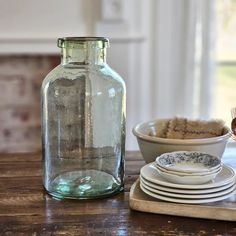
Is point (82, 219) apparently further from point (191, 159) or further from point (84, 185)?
point (191, 159)

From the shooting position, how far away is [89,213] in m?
0.89

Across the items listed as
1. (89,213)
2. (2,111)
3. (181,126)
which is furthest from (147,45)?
(89,213)

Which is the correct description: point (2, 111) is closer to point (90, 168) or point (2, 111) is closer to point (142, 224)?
point (90, 168)

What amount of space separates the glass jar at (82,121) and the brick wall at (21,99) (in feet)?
3.51

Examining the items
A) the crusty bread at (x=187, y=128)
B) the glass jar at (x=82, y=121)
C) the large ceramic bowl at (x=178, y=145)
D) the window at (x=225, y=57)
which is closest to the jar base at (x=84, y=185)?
the glass jar at (x=82, y=121)

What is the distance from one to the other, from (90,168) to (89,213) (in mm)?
188

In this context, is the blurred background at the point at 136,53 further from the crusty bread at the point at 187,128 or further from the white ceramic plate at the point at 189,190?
the white ceramic plate at the point at 189,190

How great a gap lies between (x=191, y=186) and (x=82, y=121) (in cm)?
31

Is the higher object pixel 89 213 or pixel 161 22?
pixel 161 22

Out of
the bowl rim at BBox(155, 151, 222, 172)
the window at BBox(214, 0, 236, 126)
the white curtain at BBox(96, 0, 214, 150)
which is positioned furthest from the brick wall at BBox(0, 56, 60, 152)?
the bowl rim at BBox(155, 151, 222, 172)

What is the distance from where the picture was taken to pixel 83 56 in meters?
1.01

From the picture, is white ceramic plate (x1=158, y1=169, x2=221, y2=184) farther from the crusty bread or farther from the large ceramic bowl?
the crusty bread

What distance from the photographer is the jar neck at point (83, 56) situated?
101 cm

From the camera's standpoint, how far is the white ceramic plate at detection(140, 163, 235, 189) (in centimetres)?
89
